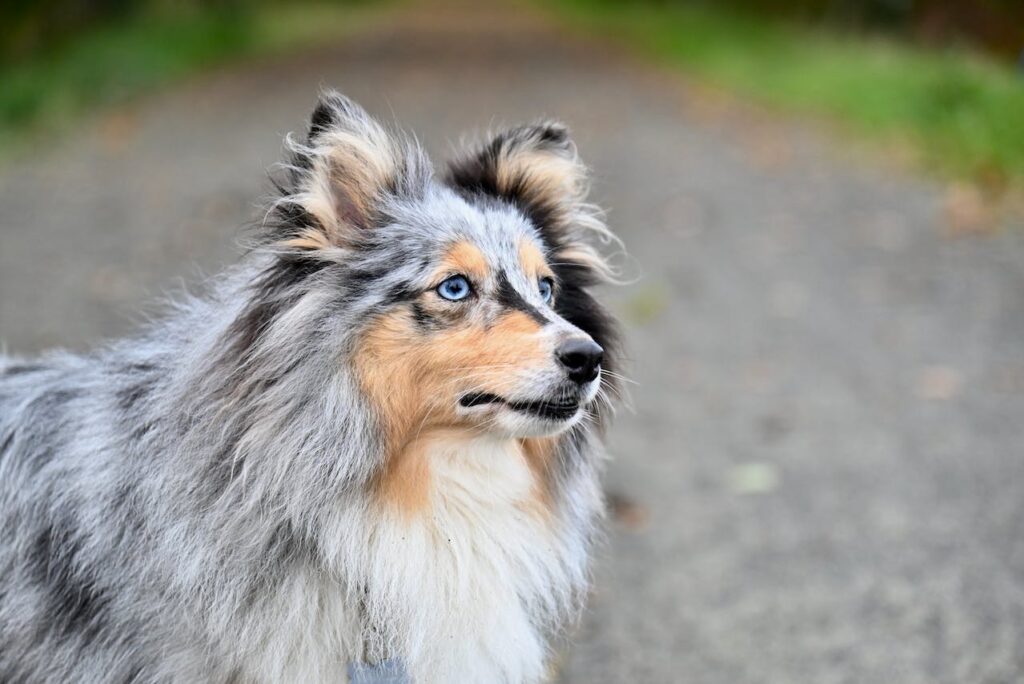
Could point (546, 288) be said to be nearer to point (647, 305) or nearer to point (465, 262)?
point (465, 262)

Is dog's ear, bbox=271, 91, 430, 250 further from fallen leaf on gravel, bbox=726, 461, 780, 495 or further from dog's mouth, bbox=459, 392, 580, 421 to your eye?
fallen leaf on gravel, bbox=726, 461, 780, 495

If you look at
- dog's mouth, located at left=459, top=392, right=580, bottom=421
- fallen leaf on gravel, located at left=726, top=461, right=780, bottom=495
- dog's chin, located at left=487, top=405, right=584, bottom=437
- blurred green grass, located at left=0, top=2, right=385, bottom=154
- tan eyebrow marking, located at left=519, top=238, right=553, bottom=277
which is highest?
tan eyebrow marking, located at left=519, top=238, right=553, bottom=277

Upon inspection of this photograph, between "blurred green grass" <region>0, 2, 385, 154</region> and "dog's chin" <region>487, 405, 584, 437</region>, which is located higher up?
"dog's chin" <region>487, 405, 584, 437</region>

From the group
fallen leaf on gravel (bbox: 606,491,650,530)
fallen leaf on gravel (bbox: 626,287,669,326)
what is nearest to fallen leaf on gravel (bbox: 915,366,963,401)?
fallen leaf on gravel (bbox: 626,287,669,326)

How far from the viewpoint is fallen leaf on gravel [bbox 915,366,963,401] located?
20.9 ft

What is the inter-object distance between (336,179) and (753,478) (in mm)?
3359

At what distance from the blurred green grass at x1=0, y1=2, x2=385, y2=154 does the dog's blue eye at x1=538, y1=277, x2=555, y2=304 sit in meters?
10.3

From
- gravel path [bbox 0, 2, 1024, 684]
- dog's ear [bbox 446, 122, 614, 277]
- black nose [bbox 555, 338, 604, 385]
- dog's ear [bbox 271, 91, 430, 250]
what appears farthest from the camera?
gravel path [bbox 0, 2, 1024, 684]

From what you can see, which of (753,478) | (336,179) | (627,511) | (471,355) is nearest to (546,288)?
(471,355)

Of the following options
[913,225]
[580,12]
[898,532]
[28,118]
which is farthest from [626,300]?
[580,12]

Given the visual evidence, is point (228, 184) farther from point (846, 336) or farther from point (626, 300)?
point (846, 336)

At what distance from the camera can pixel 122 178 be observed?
11180 millimetres

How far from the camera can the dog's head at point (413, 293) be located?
2834 millimetres

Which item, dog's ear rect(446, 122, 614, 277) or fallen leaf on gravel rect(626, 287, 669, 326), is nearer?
dog's ear rect(446, 122, 614, 277)
